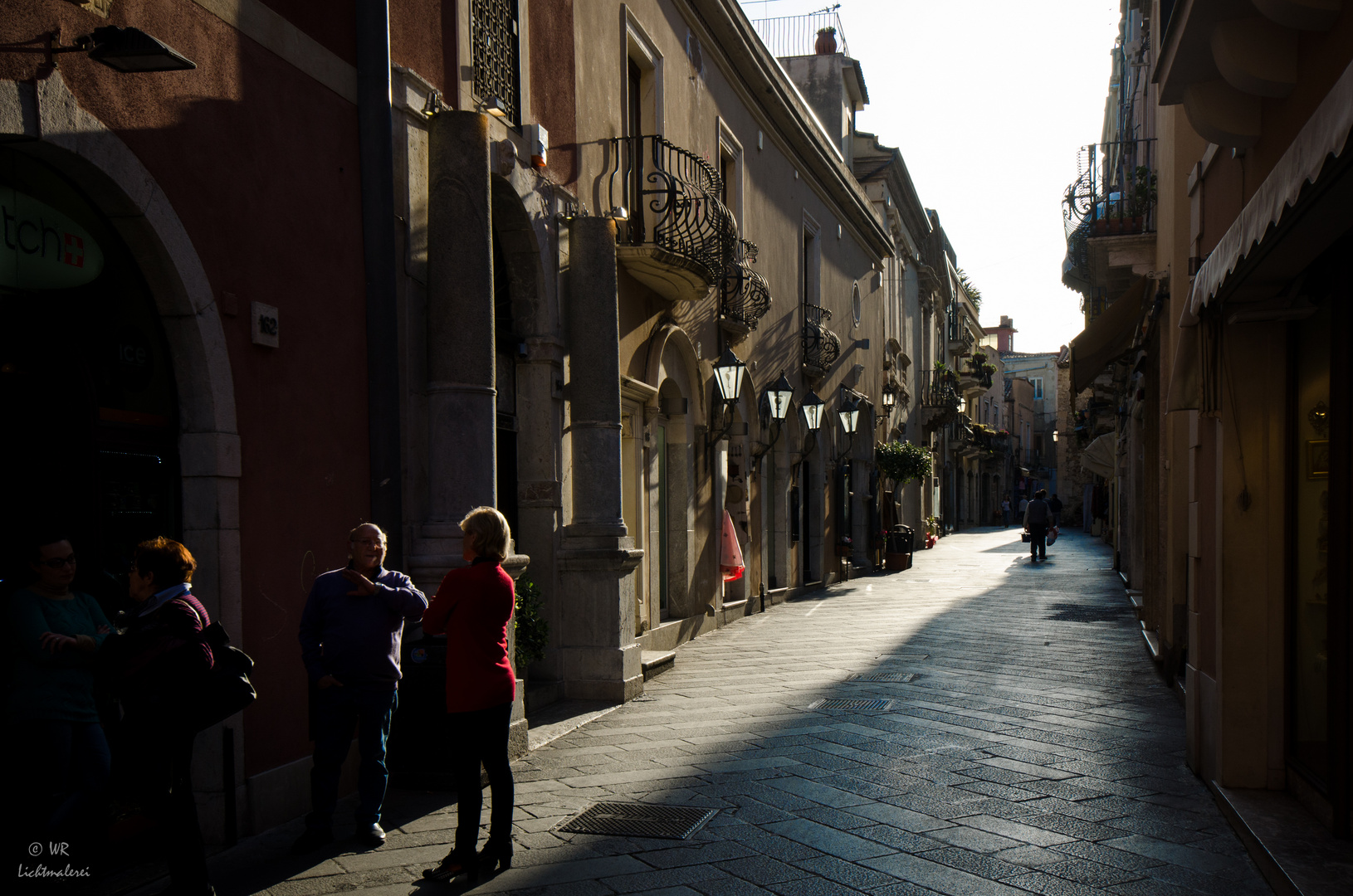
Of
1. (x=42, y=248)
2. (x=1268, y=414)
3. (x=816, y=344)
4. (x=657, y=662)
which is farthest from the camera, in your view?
(x=816, y=344)

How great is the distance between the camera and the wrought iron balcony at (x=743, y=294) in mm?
14070

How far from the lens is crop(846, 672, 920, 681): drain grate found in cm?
966

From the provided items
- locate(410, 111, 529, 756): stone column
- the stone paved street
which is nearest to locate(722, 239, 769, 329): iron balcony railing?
the stone paved street

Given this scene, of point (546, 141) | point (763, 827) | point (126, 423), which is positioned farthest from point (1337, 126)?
point (546, 141)

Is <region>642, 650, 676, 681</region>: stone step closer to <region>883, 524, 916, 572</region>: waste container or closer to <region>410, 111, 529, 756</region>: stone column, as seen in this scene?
<region>410, 111, 529, 756</region>: stone column

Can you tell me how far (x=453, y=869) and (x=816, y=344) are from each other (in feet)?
49.4

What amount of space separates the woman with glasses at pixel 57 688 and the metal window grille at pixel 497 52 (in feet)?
16.3

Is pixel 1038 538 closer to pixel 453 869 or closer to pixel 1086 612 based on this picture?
pixel 1086 612

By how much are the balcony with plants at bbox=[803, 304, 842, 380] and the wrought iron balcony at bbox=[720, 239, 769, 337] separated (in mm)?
3513

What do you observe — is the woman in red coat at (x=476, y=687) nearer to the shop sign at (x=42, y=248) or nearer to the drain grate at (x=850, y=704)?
the shop sign at (x=42, y=248)

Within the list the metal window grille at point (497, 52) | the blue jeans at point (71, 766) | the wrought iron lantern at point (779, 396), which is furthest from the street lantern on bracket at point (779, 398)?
the blue jeans at point (71, 766)

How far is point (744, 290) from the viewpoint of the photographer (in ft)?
47.2

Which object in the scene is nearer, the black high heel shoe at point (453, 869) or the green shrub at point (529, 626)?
the black high heel shoe at point (453, 869)

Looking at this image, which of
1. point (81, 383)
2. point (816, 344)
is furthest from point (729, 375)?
point (81, 383)
